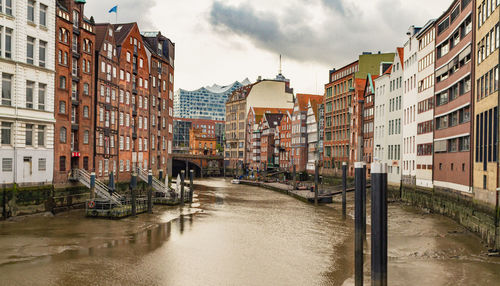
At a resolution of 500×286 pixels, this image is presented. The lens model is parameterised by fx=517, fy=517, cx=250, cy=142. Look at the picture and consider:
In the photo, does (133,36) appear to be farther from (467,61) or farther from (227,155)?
(227,155)

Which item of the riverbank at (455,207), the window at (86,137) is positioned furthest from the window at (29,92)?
the riverbank at (455,207)

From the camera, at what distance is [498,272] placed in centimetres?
2372

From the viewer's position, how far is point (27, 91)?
40781 mm

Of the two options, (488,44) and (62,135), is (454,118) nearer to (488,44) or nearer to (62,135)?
(488,44)

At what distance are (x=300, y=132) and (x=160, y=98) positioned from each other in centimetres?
3769

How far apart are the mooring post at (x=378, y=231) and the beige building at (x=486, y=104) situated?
60.1 feet

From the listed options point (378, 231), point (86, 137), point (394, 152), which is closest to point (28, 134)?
point (86, 137)

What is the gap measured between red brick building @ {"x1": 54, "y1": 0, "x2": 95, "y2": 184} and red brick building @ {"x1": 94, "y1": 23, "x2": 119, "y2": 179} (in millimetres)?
2182

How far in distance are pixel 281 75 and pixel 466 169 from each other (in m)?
132

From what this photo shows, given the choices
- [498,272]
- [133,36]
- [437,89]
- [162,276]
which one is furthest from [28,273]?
[133,36]

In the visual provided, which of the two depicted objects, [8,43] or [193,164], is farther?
[193,164]

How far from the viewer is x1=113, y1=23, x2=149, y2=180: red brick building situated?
62000 mm

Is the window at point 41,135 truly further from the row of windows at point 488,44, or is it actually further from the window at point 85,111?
the row of windows at point 488,44

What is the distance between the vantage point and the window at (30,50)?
40.7 meters
